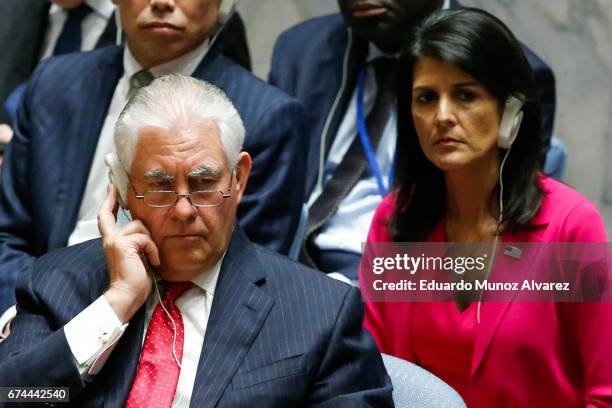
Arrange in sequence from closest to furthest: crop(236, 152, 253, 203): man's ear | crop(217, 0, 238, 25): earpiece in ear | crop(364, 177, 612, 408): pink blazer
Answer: crop(236, 152, 253, 203): man's ear
crop(364, 177, 612, 408): pink blazer
crop(217, 0, 238, 25): earpiece in ear

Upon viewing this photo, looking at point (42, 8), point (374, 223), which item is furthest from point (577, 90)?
point (42, 8)

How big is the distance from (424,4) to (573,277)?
45.7 inches

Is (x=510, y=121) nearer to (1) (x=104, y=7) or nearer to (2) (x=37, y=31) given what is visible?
(1) (x=104, y=7)

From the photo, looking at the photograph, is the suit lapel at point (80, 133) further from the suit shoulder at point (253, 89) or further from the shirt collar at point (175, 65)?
the suit shoulder at point (253, 89)

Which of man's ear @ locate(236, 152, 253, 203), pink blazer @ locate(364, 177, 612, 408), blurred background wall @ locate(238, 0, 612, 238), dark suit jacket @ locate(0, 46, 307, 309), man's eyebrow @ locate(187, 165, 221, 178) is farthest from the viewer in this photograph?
blurred background wall @ locate(238, 0, 612, 238)

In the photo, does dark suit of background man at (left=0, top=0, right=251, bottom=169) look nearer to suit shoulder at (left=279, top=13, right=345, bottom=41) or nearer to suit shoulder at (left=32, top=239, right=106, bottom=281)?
suit shoulder at (left=279, top=13, right=345, bottom=41)

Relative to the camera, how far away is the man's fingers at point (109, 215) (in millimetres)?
2355

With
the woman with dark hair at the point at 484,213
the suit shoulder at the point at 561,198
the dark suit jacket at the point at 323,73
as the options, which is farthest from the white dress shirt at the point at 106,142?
the suit shoulder at the point at 561,198

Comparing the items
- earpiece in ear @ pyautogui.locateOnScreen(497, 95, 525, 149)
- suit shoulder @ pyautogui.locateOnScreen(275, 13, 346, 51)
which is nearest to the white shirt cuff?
earpiece in ear @ pyautogui.locateOnScreen(497, 95, 525, 149)

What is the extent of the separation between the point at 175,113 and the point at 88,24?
172cm

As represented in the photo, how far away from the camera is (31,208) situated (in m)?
3.10

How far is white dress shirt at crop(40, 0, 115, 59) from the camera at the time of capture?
12.8ft

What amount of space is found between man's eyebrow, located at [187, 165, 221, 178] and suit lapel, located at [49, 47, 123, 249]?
83 centimetres

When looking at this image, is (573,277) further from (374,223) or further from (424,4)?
(424,4)
